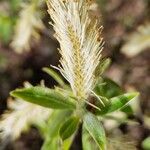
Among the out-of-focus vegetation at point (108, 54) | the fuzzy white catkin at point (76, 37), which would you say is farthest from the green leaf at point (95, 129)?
the out-of-focus vegetation at point (108, 54)

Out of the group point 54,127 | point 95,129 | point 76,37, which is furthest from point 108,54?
point 76,37

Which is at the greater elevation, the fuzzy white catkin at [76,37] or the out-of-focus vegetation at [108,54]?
the out-of-focus vegetation at [108,54]

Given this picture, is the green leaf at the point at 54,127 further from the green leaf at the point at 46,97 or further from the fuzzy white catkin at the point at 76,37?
the fuzzy white catkin at the point at 76,37

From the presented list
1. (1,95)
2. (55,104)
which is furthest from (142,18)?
(55,104)

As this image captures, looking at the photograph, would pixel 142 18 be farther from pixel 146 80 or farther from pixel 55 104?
pixel 55 104

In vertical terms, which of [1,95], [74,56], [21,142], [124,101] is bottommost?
[124,101]

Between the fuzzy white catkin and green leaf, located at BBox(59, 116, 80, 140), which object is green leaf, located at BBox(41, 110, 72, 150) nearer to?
green leaf, located at BBox(59, 116, 80, 140)

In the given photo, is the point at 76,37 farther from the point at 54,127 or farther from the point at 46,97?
the point at 54,127
